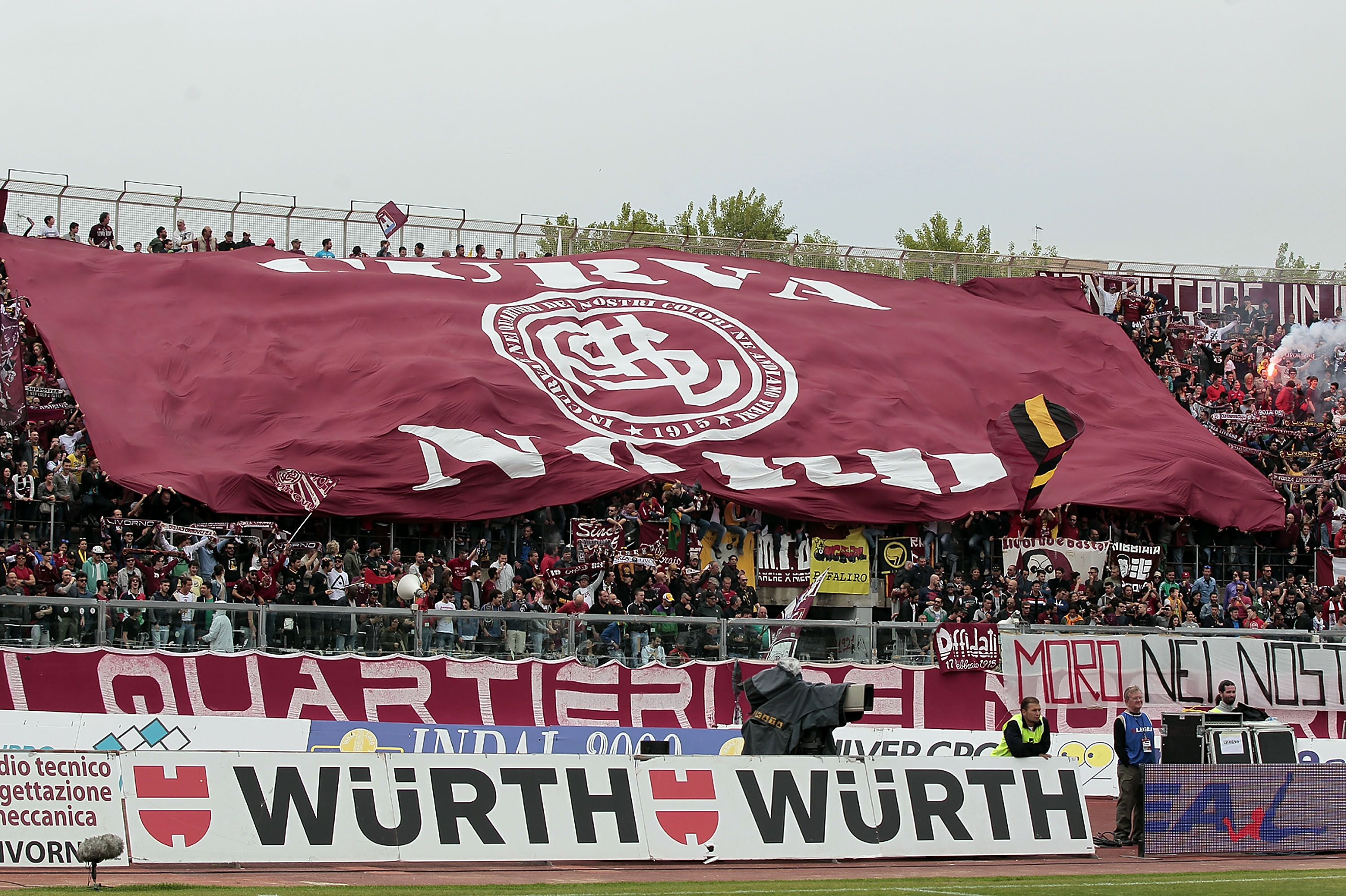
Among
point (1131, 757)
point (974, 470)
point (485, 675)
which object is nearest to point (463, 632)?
point (485, 675)

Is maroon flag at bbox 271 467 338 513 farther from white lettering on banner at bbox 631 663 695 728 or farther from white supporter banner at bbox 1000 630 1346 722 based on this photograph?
white supporter banner at bbox 1000 630 1346 722

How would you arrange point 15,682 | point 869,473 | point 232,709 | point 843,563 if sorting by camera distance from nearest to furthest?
1. point 15,682
2. point 232,709
3. point 843,563
4. point 869,473

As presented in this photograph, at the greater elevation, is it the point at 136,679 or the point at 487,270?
the point at 487,270

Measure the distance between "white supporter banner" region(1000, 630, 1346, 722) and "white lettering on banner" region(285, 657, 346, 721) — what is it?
881 cm

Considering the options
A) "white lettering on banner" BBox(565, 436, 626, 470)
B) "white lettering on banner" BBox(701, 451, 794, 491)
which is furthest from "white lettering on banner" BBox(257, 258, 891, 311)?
"white lettering on banner" BBox(701, 451, 794, 491)

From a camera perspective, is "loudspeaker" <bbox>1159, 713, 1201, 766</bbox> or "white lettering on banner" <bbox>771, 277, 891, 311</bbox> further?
"white lettering on banner" <bbox>771, 277, 891, 311</bbox>

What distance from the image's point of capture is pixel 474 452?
27672 millimetres

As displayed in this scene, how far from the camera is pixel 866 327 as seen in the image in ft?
116

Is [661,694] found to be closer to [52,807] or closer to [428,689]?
[428,689]

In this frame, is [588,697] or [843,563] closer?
[588,697]

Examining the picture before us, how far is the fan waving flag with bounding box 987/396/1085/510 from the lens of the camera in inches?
1052

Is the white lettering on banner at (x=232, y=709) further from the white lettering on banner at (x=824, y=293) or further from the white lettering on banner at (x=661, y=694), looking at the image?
the white lettering on banner at (x=824, y=293)

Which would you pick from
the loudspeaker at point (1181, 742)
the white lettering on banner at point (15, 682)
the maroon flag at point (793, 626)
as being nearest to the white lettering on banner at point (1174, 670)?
the maroon flag at point (793, 626)

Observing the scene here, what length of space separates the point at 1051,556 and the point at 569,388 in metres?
9.85
